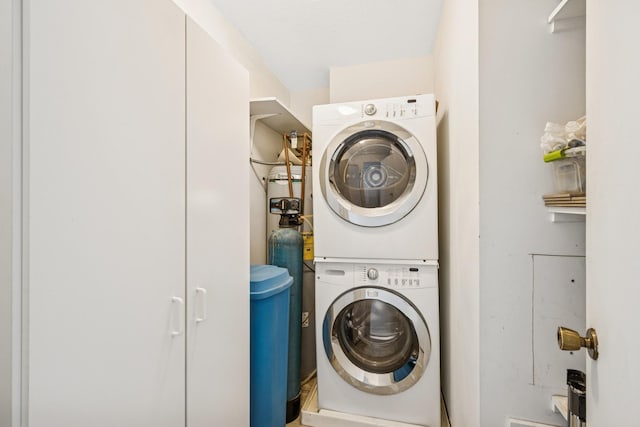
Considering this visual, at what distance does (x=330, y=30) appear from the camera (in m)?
1.88

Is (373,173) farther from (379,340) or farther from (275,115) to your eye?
(379,340)

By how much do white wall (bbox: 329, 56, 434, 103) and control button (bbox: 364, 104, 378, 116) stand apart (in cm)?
73

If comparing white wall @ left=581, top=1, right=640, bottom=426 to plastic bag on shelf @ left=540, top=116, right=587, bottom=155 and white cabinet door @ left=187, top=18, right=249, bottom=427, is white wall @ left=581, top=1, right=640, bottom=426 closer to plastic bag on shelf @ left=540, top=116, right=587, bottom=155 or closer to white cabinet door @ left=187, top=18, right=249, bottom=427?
plastic bag on shelf @ left=540, top=116, right=587, bottom=155

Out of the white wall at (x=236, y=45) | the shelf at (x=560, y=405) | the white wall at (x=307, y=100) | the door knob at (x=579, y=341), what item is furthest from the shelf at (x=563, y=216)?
the white wall at (x=307, y=100)

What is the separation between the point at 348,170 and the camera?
1764mm

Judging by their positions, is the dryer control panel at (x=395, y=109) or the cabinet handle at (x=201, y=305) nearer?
the cabinet handle at (x=201, y=305)

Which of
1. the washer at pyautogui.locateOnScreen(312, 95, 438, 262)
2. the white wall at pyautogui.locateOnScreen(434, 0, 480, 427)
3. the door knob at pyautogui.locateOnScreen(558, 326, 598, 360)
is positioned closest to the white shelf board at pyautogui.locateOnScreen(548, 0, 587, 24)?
the white wall at pyautogui.locateOnScreen(434, 0, 480, 427)

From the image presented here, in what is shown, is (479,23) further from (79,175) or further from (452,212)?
(79,175)

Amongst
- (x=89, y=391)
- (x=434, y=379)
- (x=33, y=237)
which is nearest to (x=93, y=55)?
(x=33, y=237)

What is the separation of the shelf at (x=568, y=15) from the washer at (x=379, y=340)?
3.64ft

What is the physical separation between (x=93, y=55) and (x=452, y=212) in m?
1.47

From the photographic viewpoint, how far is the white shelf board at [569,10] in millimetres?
827

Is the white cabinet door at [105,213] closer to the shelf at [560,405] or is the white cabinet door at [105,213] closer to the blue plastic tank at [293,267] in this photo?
the blue plastic tank at [293,267]

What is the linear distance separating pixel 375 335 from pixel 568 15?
165 cm
